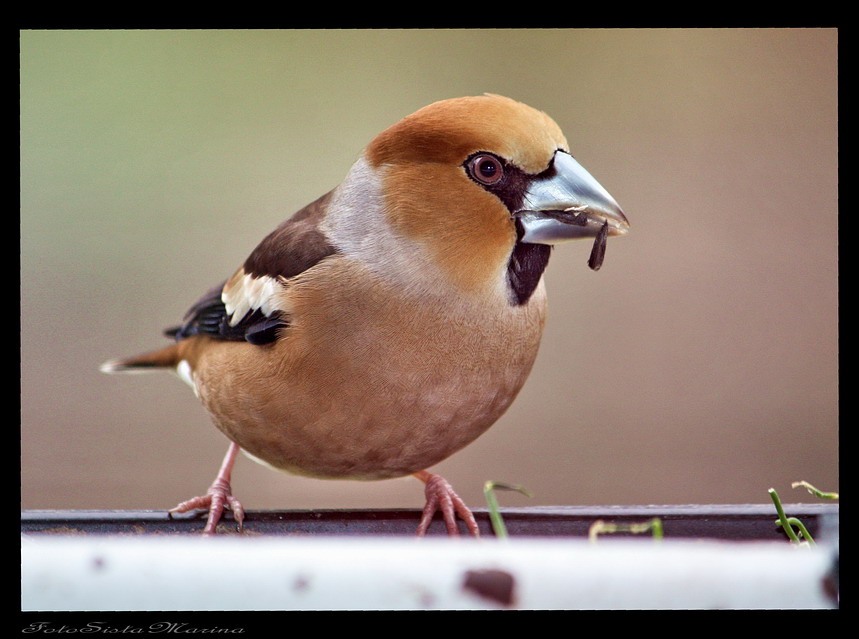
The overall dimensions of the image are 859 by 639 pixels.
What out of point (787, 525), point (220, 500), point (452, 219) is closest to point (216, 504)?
point (220, 500)

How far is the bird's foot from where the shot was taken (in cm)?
208

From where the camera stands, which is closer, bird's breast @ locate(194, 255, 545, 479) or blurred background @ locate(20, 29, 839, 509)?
bird's breast @ locate(194, 255, 545, 479)

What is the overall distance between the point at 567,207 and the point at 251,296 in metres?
0.79

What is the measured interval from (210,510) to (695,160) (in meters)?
1.51

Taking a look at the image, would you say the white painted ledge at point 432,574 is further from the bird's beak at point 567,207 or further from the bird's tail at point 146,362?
the bird's tail at point 146,362

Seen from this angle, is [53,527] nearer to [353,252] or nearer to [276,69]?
[353,252]

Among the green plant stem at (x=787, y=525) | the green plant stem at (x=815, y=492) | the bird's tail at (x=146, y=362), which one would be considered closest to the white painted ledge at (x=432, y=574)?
the green plant stem at (x=787, y=525)

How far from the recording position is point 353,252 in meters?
1.93

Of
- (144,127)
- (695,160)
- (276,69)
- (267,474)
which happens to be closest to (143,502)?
(267,474)

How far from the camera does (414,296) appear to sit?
186 centimetres

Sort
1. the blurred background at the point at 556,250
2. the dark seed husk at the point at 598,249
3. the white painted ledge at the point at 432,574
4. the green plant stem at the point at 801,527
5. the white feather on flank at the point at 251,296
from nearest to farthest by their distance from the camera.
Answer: the white painted ledge at the point at 432,574 → the dark seed husk at the point at 598,249 → the green plant stem at the point at 801,527 → the white feather on flank at the point at 251,296 → the blurred background at the point at 556,250

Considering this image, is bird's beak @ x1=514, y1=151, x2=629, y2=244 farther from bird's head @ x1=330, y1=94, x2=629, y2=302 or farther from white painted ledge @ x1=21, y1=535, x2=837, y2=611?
white painted ledge @ x1=21, y1=535, x2=837, y2=611

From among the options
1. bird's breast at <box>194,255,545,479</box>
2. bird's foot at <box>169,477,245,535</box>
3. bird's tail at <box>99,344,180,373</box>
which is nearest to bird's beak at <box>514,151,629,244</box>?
bird's breast at <box>194,255,545,479</box>

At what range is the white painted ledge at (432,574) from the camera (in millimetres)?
1276
